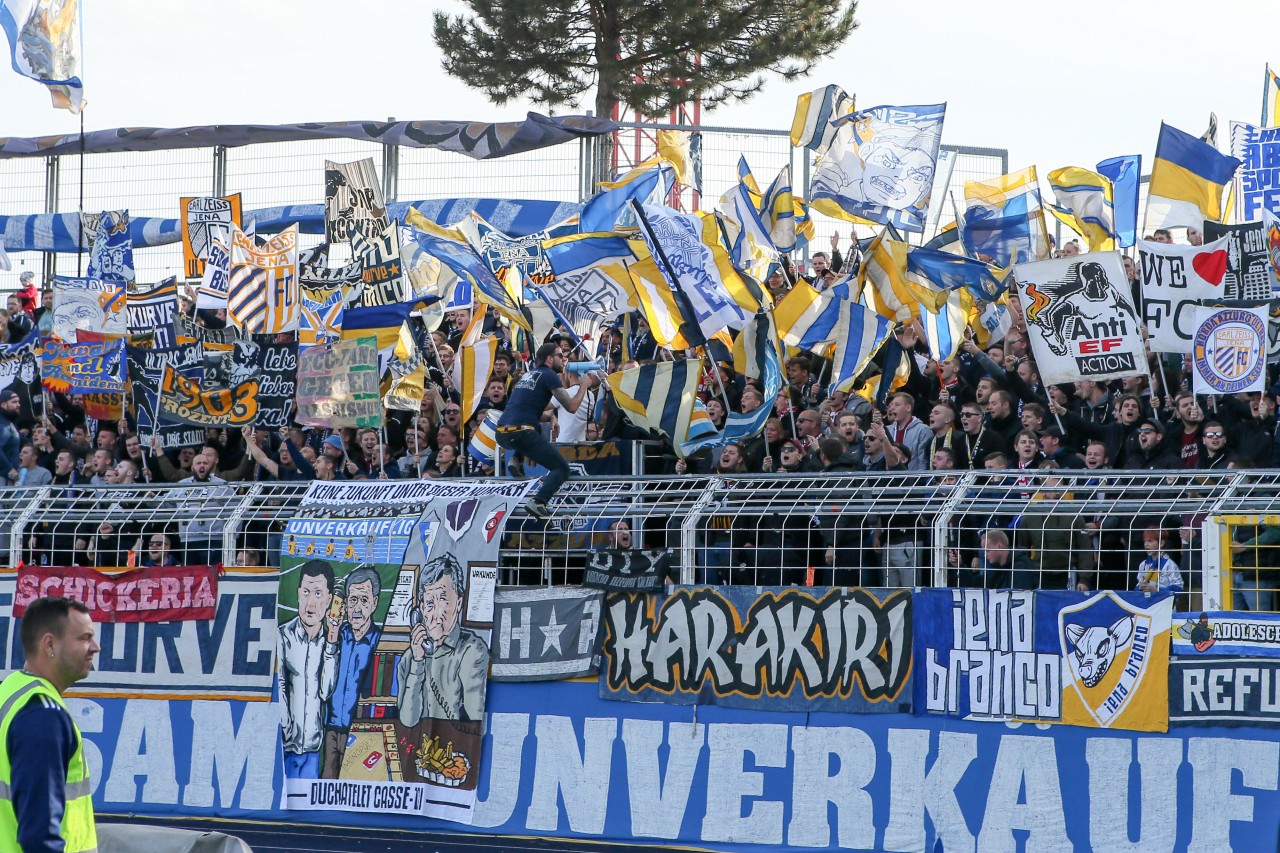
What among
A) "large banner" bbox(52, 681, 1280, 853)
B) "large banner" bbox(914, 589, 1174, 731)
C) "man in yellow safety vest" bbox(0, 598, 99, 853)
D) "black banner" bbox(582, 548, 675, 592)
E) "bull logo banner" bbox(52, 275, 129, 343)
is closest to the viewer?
"man in yellow safety vest" bbox(0, 598, 99, 853)

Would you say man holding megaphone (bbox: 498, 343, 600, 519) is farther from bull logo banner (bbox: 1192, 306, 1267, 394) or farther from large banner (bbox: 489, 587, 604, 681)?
bull logo banner (bbox: 1192, 306, 1267, 394)

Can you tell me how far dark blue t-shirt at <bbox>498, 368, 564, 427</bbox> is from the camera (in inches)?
570

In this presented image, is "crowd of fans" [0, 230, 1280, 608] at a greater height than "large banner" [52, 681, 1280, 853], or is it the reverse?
"crowd of fans" [0, 230, 1280, 608]

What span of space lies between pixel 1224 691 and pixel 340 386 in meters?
8.73

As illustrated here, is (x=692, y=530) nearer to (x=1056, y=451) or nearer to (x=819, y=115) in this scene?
(x=1056, y=451)

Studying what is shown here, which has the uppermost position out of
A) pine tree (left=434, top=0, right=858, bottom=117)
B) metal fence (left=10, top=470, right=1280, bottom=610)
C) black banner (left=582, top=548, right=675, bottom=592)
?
pine tree (left=434, top=0, right=858, bottom=117)

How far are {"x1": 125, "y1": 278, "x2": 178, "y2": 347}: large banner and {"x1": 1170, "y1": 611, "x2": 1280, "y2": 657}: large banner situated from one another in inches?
441

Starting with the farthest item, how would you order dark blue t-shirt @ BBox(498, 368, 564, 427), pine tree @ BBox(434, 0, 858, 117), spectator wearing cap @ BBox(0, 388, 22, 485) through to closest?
pine tree @ BBox(434, 0, 858, 117) < spectator wearing cap @ BBox(0, 388, 22, 485) < dark blue t-shirt @ BBox(498, 368, 564, 427)

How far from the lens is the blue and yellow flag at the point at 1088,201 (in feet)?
63.4

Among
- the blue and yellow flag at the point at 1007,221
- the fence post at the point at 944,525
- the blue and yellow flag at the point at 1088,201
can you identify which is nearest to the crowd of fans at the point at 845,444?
the fence post at the point at 944,525

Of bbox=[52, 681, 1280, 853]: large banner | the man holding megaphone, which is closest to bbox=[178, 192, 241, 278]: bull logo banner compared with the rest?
bbox=[52, 681, 1280, 853]: large banner

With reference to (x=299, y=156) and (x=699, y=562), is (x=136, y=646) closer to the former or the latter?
(x=699, y=562)

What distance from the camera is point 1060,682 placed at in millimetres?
11758

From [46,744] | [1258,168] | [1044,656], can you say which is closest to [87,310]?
[1044,656]
